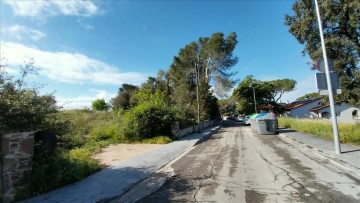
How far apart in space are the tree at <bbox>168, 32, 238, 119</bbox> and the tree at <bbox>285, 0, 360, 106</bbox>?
2226cm

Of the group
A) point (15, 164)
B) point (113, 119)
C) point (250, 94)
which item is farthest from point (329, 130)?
point (250, 94)

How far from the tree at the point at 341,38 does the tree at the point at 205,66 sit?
73.0 ft

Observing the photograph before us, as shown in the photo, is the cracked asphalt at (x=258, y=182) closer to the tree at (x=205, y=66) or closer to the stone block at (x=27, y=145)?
the stone block at (x=27, y=145)

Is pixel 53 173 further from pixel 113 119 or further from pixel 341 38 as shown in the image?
pixel 113 119

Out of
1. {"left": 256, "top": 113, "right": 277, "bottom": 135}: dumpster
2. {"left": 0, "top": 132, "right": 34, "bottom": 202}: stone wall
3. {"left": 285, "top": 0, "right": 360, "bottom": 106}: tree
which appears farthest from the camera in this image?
{"left": 256, "top": 113, "right": 277, "bottom": 135}: dumpster

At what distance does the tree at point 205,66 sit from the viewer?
45716 millimetres

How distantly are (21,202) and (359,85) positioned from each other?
23.1 m

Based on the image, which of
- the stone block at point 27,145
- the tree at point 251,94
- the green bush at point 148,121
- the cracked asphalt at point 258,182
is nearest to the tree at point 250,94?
the tree at point 251,94

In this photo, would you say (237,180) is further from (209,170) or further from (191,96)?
(191,96)

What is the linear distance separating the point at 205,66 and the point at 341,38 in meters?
28.2

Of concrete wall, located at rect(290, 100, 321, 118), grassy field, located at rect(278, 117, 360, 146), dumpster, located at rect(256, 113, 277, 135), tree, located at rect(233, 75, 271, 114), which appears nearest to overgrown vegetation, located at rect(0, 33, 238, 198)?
dumpster, located at rect(256, 113, 277, 135)

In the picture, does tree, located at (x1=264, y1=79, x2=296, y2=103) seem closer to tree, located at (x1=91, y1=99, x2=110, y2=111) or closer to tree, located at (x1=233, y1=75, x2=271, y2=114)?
tree, located at (x1=233, y1=75, x2=271, y2=114)

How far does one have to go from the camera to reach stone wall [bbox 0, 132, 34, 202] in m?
6.37

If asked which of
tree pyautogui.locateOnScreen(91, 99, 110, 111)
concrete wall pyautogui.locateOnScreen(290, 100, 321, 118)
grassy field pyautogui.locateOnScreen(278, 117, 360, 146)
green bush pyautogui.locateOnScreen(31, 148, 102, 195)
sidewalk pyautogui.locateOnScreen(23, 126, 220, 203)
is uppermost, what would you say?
tree pyautogui.locateOnScreen(91, 99, 110, 111)
